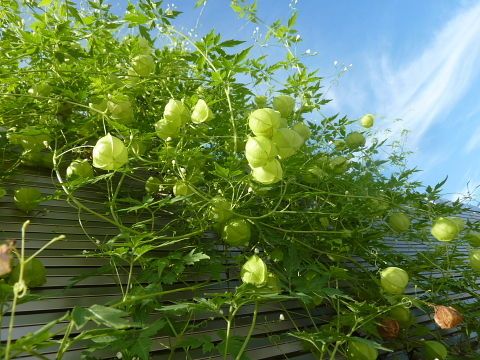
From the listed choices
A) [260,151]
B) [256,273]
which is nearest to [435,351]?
[256,273]

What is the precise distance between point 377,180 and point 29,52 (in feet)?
5.32

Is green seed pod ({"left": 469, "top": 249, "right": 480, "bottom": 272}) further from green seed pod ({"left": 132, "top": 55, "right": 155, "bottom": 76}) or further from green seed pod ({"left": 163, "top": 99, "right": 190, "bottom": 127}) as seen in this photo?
green seed pod ({"left": 132, "top": 55, "right": 155, "bottom": 76})

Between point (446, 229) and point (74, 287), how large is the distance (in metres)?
1.32

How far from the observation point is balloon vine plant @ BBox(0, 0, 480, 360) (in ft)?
4.10

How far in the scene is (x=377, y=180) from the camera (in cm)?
211

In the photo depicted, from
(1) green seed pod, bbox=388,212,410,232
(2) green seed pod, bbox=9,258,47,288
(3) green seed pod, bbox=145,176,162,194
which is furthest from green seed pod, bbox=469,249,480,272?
(2) green seed pod, bbox=9,258,47,288

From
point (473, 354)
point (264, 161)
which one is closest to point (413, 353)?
point (473, 354)

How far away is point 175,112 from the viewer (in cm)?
135

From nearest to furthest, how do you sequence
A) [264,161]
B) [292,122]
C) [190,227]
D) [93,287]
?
[264,161], [93,287], [190,227], [292,122]

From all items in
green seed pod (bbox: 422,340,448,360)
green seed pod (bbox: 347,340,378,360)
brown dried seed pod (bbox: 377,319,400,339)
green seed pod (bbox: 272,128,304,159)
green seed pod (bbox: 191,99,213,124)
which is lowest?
green seed pod (bbox: 422,340,448,360)

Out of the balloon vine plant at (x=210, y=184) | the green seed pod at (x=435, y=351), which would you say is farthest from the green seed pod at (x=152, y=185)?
the green seed pod at (x=435, y=351)

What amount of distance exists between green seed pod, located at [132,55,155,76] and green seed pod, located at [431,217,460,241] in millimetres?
1218

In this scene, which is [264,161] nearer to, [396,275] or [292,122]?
[396,275]

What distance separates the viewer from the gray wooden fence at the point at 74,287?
1236 mm
